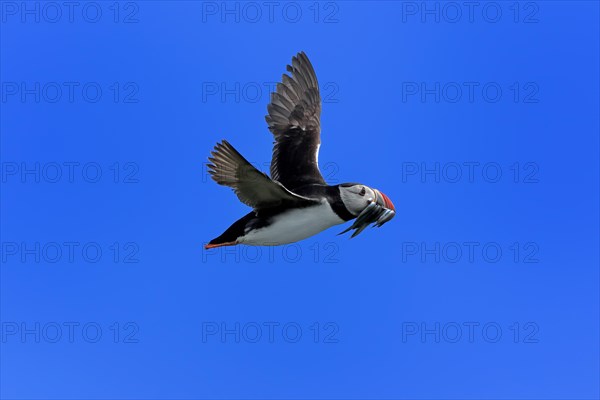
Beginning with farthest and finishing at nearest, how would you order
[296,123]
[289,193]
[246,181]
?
1. [296,123]
2. [289,193]
3. [246,181]

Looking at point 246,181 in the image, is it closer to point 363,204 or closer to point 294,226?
point 294,226

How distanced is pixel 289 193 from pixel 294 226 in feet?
1.59

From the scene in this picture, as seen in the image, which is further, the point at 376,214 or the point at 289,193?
the point at 376,214

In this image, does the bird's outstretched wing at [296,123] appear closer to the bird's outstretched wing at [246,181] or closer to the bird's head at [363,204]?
the bird's head at [363,204]

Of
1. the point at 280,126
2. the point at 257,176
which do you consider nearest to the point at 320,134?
the point at 280,126

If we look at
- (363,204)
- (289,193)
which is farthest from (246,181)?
(363,204)

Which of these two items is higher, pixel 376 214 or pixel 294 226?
pixel 376 214

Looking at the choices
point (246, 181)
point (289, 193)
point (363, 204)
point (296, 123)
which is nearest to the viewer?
point (246, 181)

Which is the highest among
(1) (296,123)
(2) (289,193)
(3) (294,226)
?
(1) (296,123)

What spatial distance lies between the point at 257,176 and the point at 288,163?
2.25 m

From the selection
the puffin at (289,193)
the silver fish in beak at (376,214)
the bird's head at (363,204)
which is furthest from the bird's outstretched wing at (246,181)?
the silver fish in beak at (376,214)

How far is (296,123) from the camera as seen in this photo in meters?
11.2

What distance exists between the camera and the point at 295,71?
11453 millimetres

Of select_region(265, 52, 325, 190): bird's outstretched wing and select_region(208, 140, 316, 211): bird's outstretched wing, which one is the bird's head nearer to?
select_region(208, 140, 316, 211): bird's outstretched wing
